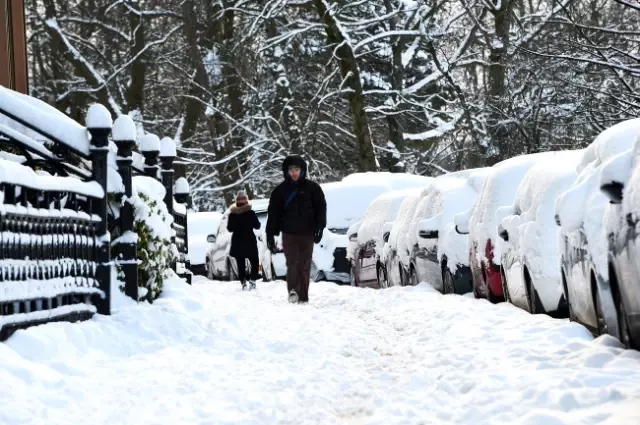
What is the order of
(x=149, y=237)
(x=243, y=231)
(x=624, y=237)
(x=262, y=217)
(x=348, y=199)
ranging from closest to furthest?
(x=624, y=237), (x=149, y=237), (x=243, y=231), (x=348, y=199), (x=262, y=217)

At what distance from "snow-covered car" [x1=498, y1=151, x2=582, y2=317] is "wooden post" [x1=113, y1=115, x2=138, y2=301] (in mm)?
3464

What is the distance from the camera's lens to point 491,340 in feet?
29.0

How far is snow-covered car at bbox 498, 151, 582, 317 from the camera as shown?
31.6ft

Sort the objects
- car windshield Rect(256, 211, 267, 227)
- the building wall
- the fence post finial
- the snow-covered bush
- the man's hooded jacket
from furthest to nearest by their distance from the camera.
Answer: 1. car windshield Rect(256, 211, 267, 227)
2. the building wall
3. the man's hooded jacket
4. the fence post finial
5. the snow-covered bush

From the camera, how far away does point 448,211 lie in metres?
14.0

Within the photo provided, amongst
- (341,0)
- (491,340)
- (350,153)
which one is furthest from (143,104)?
(491,340)

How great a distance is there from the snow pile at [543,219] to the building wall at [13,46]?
7.62 m

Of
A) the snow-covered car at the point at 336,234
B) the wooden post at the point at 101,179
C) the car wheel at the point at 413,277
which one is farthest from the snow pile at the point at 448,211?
the wooden post at the point at 101,179

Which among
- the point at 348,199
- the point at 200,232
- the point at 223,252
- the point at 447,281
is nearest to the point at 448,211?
the point at 447,281

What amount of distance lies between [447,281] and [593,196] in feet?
19.7

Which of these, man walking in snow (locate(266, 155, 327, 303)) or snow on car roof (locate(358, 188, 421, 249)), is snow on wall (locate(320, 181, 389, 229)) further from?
man walking in snow (locate(266, 155, 327, 303))

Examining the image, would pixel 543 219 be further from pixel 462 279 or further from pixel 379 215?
pixel 379 215

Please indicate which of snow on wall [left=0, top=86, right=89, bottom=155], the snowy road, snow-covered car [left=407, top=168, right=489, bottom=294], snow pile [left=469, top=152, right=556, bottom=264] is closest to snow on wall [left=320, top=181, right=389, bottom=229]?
snow-covered car [left=407, top=168, right=489, bottom=294]

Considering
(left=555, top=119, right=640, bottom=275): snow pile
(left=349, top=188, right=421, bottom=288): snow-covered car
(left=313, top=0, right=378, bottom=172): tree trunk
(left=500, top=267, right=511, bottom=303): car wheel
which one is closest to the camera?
(left=555, top=119, right=640, bottom=275): snow pile
